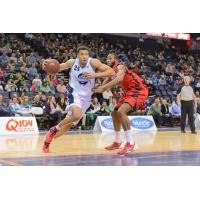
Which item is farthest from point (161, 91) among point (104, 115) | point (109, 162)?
point (109, 162)

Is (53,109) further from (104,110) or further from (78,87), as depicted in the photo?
(78,87)

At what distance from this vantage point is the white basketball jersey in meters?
7.38

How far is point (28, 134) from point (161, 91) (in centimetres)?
814

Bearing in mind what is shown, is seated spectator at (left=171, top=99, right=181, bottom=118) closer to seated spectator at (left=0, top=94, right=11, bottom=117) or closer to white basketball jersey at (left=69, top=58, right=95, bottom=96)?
seated spectator at (left=0, top=94, right=11, bottom=117)

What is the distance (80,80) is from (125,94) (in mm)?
919

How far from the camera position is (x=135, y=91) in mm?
7742

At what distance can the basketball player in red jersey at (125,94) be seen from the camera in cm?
729

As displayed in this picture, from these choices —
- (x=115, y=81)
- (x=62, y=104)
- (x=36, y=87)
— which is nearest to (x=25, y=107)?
(x=62, y=104)

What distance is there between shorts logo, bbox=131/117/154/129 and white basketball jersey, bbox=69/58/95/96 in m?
7.17

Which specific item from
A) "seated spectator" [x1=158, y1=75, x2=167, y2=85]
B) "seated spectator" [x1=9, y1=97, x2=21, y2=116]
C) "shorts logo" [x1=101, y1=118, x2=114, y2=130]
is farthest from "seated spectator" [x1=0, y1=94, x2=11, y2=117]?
"seated spectator" [x1=158, y1=75, x2=167, y2=85]

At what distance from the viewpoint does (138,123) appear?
14.6 meters
